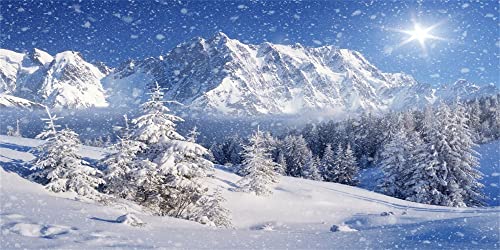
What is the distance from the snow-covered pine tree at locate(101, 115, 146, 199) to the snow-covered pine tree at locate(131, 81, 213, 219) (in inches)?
15.2

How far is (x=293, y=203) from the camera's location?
23.0 m

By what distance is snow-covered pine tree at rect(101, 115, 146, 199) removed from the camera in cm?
1658

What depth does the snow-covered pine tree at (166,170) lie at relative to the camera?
54.5ft

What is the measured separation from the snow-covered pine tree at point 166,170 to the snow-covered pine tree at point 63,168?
1.88 metres

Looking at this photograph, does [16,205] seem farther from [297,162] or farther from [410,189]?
[297,162]

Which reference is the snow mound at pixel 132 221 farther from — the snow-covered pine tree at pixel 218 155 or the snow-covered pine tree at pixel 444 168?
the snow-covered pine tree at pixel 218 155

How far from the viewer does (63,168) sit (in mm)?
15188

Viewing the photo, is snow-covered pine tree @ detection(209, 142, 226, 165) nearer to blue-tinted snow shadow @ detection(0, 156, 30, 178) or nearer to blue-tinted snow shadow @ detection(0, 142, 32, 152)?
blue-tinted snow shadow @ detection(0, 142, 32, 152)

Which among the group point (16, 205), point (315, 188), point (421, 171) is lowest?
point (16, 205)

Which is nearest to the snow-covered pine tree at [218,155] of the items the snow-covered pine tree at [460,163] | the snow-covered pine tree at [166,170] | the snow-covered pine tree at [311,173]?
the snow-covered pine tree at [311,173]

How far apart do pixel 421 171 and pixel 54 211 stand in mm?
29955

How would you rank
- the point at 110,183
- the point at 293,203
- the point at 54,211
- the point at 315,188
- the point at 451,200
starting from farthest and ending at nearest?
the point at 451,200 < the point at 315,188 < the point at 293,203 < the point at 110,183 < the point at 54,211

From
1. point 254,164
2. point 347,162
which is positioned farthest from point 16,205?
point 347,162

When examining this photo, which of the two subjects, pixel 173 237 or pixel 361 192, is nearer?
pixel 173 237
